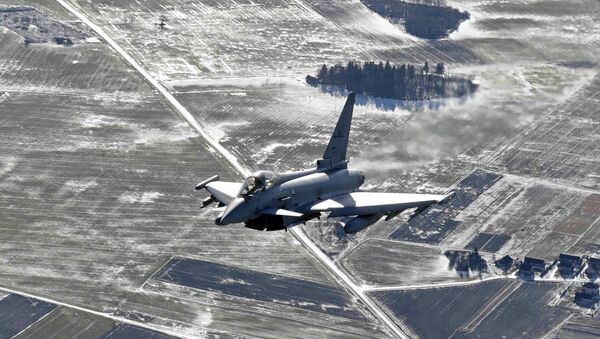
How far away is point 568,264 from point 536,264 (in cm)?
427

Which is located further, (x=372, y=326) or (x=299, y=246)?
(x=299, y=246)

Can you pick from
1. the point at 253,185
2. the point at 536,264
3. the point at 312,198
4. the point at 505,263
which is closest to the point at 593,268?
the point at 536,264

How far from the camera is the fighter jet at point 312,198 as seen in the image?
130 m

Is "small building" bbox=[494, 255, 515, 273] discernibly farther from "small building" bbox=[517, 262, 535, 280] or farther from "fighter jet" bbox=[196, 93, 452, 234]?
"fighter jet" bbox=[196, 93, 452, 234]

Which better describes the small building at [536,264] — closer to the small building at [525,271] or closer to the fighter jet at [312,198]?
the small building at [525,271]

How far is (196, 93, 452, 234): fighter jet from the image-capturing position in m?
130

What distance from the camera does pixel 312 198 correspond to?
136 metres

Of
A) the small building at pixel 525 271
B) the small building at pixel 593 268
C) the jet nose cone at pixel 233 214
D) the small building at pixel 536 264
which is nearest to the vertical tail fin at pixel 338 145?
the jet nose cone at pixel 233 214

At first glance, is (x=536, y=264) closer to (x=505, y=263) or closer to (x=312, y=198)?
(x=505, y=263)

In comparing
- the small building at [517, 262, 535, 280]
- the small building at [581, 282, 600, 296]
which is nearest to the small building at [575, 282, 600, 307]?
the small building at [581, 282, 600, 296]

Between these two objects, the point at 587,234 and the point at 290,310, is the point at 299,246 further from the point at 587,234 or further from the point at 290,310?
the point at 587,234

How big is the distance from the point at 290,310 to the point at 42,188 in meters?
47.0

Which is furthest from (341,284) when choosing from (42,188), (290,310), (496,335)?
(42,188)

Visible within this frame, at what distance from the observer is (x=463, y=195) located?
198 metres
